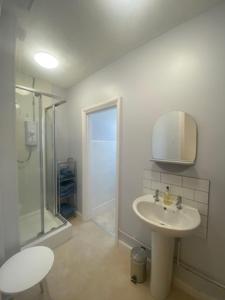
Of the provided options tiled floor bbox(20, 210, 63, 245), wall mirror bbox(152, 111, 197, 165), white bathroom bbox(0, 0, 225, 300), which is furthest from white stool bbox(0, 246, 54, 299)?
wall mirror bbox(152, 111, 197, 165)

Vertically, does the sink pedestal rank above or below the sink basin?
below

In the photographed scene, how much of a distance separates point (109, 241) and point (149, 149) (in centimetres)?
148

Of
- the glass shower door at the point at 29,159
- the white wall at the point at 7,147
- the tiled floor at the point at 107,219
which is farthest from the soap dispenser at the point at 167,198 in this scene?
the glass shower door at the point at 29,159

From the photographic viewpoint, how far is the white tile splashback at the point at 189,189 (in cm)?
127

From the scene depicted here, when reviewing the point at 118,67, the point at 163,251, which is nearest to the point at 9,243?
the point at 163,251

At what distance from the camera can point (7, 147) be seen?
1.36 metres

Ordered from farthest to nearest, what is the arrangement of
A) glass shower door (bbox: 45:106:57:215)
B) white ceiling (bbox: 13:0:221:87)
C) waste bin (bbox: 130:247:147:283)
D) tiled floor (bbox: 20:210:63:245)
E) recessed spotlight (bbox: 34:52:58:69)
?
glass shower door (bbox: 45:106:57:215) → tiled floor (bbox: 20:210:63:245) → recessed spotlight (bbox: 34:52:58:69) → waste bin (bbox: 130:247:147:283) → white ceiling (bbox: 13:0:221:87)

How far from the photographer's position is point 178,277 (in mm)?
1471

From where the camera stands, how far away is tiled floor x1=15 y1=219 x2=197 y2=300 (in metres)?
1.37

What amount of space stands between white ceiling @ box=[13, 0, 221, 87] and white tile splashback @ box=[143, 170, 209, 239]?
55.8 inches

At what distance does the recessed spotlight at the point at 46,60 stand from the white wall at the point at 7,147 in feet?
1.40

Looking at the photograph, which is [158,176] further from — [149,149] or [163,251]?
[163,251]

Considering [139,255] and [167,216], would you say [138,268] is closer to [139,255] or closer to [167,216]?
→ [139,255]

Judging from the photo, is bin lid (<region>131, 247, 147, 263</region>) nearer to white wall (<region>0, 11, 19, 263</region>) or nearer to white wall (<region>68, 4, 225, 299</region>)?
white wall (<region>68, 4, 225, 299</region>)
